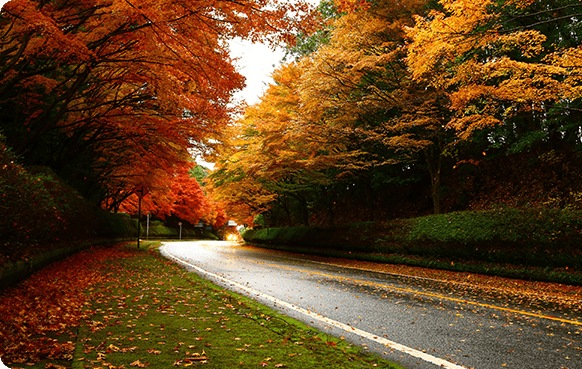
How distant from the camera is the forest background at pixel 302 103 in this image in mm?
7078

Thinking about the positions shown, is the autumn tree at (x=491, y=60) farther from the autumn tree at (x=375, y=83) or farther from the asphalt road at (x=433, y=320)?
the asphalt road at (x=433, y=320)

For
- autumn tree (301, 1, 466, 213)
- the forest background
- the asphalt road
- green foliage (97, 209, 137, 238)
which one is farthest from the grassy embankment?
green foliage (97, 209, 137, 238)

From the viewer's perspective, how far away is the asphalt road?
387 cm

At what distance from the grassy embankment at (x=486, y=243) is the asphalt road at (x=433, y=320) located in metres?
2.73

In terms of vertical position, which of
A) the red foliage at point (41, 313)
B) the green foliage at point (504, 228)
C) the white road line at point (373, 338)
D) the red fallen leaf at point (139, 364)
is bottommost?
the white road line at point (373, 338)

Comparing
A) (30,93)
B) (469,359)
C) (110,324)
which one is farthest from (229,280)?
(30,93)

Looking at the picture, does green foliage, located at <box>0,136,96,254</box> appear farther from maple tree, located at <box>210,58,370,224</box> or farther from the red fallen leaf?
maple tree, located at <box>210,58,370,224</box>

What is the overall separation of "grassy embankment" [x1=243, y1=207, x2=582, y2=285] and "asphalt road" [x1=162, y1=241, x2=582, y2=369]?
8.95ft

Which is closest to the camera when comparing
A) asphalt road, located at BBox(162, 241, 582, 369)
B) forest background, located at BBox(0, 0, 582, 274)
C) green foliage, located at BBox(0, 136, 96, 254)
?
asphalt road, located at BBox(162, 241, 582, 369)

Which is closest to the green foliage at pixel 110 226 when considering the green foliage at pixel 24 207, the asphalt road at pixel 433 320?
the green foliage at pixel 24 207

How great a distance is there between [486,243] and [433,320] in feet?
22.4

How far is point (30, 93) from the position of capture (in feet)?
34.3

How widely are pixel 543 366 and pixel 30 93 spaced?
13.4 metres

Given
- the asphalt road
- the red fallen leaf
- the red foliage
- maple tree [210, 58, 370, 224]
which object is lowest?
the asphalt road
